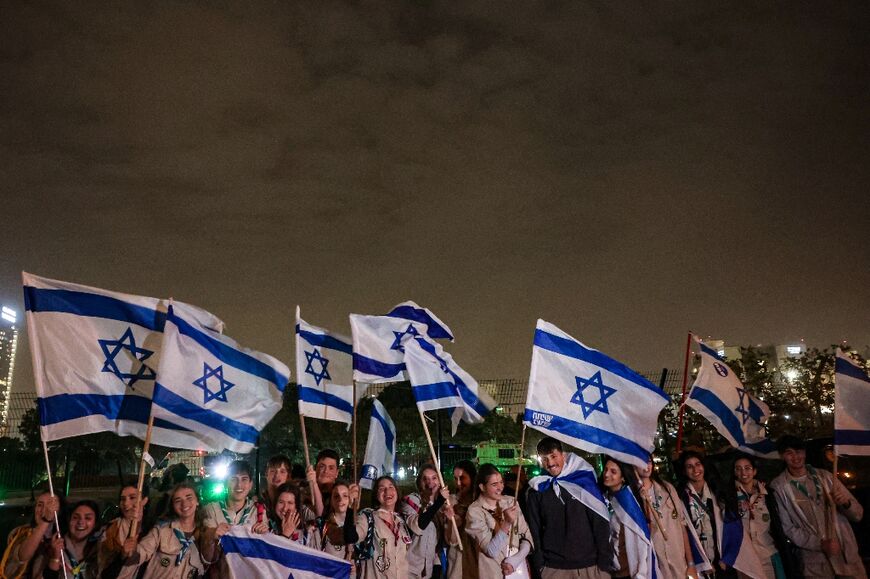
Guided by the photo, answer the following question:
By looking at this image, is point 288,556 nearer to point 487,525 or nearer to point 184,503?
point 184,503

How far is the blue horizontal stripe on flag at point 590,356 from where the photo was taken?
7.62 metres

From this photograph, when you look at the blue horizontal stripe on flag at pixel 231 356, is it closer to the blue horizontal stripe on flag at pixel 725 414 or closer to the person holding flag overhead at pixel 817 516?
the blue horizontal stripe on flag at pixel 725 414

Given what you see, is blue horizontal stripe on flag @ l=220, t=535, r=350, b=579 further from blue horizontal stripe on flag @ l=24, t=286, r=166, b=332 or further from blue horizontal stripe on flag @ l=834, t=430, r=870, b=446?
blue horizontal stripe on flag @ l=834, t=430, r=870, b=446

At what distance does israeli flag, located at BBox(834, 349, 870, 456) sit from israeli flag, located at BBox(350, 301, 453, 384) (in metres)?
5.48

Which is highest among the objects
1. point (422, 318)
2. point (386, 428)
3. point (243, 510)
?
point (422, 318)

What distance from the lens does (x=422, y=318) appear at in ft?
30.3

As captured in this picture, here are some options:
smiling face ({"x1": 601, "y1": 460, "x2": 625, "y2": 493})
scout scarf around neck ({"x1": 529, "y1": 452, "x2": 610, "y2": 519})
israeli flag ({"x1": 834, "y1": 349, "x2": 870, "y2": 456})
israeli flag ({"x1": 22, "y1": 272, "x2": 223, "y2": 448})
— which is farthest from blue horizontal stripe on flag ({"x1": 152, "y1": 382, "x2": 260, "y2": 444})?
israeli flag ({"x1": 834, "y1": 349, "x2": 870, "y2": 456})

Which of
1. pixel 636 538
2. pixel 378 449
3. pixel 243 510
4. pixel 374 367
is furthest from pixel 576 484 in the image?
pixel 243 510

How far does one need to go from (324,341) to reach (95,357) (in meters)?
2.95

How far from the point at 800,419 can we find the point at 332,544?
24308mm

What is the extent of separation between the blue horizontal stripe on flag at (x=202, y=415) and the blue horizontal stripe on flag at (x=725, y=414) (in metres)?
6.09

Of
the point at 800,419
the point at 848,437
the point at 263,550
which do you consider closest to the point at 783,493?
the point at 848,437

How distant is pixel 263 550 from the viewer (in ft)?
20.0

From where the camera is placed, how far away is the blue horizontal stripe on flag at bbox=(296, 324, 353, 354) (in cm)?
841
